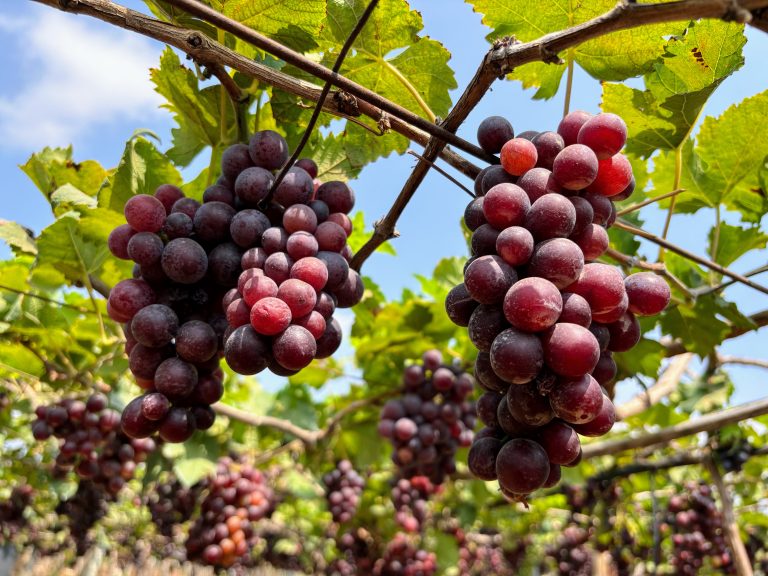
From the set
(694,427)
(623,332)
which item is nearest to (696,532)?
(694,427)

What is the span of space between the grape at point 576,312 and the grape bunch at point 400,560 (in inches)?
116

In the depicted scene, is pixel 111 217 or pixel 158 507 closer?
pixel 111 217

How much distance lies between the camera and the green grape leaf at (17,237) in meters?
1.73

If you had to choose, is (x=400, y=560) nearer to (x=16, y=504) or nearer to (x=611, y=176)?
(x=611, y=176)

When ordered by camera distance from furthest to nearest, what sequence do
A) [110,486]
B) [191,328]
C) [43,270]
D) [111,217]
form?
[110,486] < [43,270] < [111,217] < [191,328]

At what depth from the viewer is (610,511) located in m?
3.65

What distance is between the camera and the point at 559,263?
31.7 inches

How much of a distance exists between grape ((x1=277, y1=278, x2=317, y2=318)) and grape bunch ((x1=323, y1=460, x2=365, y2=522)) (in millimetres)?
2695

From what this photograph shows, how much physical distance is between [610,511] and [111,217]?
11.6ft

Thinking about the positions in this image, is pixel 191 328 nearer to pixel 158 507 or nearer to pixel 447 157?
pixel 447 157

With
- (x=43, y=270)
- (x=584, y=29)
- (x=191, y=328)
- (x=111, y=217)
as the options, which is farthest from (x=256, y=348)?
(x=43, y=270)

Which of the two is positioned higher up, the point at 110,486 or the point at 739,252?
the point at 739,252

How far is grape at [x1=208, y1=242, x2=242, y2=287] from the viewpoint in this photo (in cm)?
112

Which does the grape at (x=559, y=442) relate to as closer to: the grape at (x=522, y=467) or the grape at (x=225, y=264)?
the grape at (x=522, y=467)
